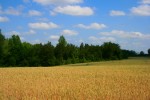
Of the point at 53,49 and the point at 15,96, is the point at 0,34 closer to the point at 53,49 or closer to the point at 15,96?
the point at 53,49

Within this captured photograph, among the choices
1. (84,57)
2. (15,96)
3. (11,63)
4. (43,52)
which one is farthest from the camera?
(84,57)

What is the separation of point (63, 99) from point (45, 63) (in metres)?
79.3

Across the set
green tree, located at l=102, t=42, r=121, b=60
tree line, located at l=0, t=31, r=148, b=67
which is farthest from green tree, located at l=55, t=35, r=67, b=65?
green tree, located at l=102, t=42, r=121, b=60

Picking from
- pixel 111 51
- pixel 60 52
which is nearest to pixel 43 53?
pixel 60 52

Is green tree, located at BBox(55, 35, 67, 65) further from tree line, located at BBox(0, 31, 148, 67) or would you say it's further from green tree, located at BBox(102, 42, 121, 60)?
green tree, located at BBox(102, 42, 121, 60)

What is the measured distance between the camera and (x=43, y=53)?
9319cm

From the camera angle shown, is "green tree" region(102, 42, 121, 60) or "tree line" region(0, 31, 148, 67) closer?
"tree line" region(0, 31, 148, 67)

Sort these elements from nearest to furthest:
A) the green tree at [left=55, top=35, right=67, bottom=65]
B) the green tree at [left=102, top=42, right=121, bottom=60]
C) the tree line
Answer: the tree line, the green tree at [left=55, top=35, right=67, bottom=65], the green tree at [left=102, top=42, right=121, bottom=60]

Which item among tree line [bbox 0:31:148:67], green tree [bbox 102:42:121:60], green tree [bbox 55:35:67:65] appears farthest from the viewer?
green tree [bbox 102:42:121:60]

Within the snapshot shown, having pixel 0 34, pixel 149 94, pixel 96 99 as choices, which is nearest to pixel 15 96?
pixel 96 99

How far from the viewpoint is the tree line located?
87625 mm

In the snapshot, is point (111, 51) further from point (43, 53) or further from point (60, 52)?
point (43, 53)

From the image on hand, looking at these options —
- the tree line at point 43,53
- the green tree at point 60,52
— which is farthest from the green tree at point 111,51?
the green tree at point 60,52

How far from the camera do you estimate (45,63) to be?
92125mm
